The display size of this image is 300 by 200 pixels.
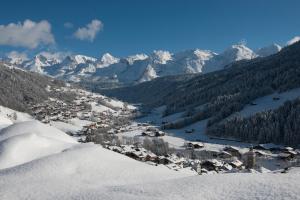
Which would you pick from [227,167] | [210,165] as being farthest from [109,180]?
[227,167]

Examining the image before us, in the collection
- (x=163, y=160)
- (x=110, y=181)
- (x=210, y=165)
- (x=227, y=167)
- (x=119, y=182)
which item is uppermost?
(x=163, y=160)

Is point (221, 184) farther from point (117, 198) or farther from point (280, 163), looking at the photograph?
point (280, 163)

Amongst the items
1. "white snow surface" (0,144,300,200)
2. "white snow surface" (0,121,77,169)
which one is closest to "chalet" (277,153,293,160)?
"white snow surface" (0,121,77,169)

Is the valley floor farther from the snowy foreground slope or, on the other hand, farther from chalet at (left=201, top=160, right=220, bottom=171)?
chalet at (left=201, top=160, right=220, bottom=171)

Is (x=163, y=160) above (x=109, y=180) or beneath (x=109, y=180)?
above

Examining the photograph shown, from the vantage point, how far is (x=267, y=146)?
17938 centimetres

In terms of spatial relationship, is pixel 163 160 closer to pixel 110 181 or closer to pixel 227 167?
pixel 227 167

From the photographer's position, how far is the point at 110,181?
2212 inches

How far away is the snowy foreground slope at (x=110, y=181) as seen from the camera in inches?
1625

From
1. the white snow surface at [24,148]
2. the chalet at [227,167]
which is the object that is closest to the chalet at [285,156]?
the chalet at [227,167]

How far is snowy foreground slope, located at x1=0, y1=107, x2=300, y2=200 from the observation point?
135 ft

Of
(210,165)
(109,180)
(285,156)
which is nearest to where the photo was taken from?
(109,180)

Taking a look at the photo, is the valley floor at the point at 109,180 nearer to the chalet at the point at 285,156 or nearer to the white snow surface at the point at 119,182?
the white snow surface at the point at 119,182

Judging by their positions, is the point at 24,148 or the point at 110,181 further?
the point at 24,148
